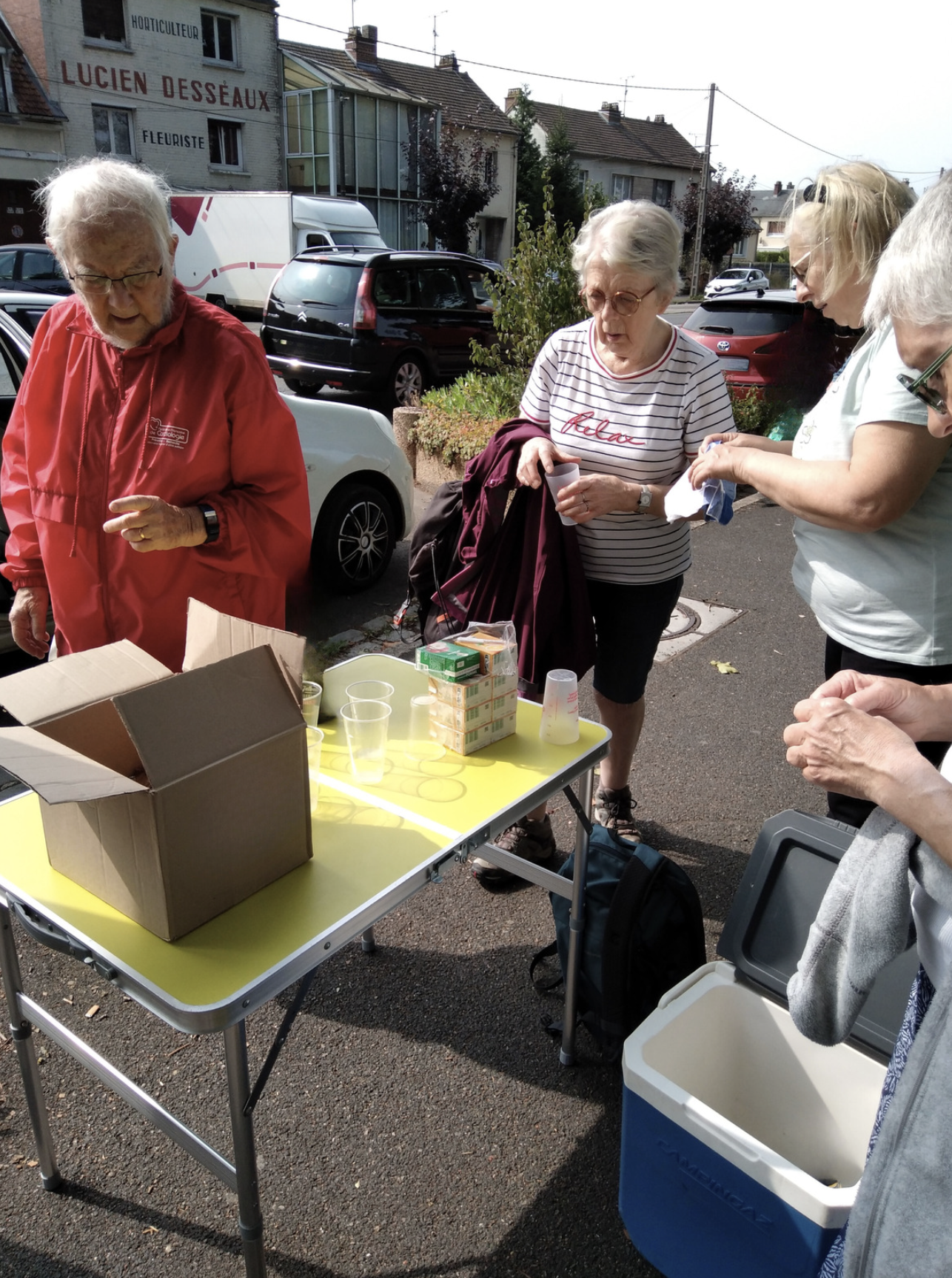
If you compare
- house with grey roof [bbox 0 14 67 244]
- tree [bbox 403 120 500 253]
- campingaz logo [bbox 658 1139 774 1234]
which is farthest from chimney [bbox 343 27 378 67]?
campingaz logo [bbox 658 1139 774 1234]

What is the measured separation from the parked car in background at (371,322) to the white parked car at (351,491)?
438 centimetres

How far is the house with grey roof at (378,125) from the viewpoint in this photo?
96.5 ft

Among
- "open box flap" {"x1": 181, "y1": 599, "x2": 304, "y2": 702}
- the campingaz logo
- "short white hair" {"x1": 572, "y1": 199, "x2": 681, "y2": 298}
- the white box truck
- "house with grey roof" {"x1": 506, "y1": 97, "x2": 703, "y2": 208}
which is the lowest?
the campingaz logo

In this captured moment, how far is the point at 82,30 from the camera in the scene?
23.4m

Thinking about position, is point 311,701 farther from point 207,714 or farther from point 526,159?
point 526,159

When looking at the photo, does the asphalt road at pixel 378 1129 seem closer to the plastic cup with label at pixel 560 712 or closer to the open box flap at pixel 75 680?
the plastic cup with label at pixel 560 712

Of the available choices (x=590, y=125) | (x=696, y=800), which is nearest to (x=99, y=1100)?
(x=696, y=800)

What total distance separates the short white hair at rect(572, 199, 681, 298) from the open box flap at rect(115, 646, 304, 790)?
4.97 ft

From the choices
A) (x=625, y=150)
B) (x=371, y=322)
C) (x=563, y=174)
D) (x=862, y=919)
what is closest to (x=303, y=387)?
(x=371, y=322)

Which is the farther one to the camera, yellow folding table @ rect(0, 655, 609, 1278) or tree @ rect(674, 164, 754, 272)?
tree @ rect(674, 164, 754, 272)

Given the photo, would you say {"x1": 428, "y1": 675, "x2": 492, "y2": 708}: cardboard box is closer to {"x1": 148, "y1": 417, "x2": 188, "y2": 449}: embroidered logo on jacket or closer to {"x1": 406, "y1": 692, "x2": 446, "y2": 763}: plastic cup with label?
{"x1": 406, "y1": 692, "x2": 446, "y2": 763}: plastic cup with label

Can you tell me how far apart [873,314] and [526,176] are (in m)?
40.6

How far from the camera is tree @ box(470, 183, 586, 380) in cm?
698

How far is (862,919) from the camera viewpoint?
115cm
